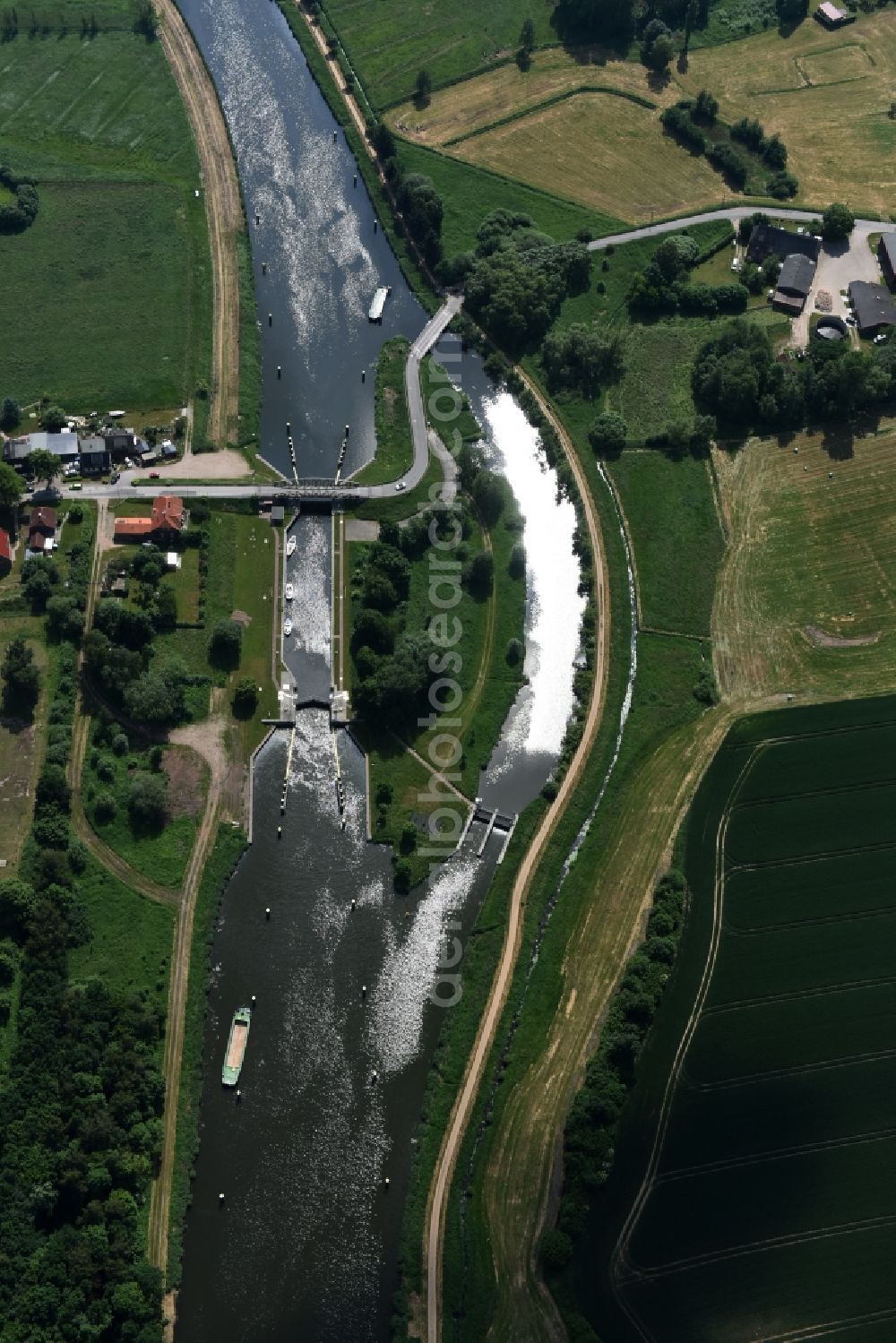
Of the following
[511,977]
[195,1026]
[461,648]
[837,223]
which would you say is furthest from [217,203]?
[511,977]

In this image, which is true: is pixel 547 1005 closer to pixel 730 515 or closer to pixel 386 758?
pixel 386 758

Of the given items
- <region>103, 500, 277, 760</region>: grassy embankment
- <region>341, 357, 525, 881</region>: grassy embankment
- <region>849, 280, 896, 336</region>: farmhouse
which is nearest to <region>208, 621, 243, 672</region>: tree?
<region>103, 500, 277, 760</region>: grassy embankment

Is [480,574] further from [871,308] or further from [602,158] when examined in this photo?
[602,158]

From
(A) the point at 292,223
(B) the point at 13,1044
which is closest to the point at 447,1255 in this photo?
(B) the point at 13,1044

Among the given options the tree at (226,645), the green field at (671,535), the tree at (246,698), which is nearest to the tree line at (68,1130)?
the tree at (246,698)

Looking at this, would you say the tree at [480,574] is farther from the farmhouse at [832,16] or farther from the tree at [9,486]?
the farmhouse at [832,16]

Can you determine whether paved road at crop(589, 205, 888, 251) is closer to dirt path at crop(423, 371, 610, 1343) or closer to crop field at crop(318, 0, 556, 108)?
dirt path at crop(423, 371, 610, 1343)

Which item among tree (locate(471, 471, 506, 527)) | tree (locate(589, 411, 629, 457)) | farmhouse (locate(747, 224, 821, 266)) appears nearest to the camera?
tree (locate(471, 471, 506, 527))
